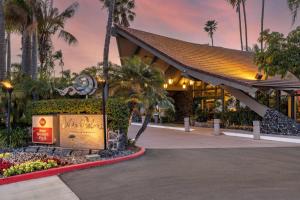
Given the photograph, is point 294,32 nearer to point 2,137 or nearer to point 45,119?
point 45,119

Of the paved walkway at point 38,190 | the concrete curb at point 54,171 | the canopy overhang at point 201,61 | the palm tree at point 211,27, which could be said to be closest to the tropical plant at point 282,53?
the canopy overhang at point 201,61

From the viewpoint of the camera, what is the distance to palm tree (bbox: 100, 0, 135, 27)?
99.3 ft

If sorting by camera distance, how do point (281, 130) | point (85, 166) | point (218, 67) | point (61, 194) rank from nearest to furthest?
point (61, 194)
point (85, 166)
point (281, 130)
point (218, 67)

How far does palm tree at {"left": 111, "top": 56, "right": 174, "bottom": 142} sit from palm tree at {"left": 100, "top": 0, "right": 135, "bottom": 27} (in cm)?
1935

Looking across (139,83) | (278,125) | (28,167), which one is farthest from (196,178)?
(278,125)

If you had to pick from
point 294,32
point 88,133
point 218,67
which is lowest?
point 88,133

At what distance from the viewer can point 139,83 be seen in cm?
1238

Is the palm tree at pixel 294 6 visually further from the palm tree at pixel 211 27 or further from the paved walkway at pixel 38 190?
the palm tree at pixel 211 27

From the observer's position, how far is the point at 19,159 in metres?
10.4

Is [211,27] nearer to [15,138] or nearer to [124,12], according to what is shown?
[124,12]

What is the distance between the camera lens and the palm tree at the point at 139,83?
12328 millimetres

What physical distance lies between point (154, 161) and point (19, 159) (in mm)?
4740

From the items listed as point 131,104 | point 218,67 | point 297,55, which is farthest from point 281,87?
point 131,104

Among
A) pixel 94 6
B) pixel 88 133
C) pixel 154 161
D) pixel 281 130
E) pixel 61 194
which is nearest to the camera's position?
pixel 61 194
